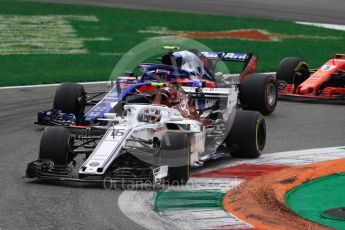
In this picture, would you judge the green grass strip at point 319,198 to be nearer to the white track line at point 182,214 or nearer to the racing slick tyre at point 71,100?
the white track line at point 182,214

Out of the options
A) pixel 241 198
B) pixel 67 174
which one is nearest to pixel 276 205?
pixel 241 198

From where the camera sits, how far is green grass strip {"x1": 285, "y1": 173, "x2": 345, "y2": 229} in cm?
1103

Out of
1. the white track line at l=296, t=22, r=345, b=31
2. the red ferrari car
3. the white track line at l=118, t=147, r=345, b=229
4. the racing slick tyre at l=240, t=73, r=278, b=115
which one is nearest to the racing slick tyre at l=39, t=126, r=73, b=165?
Answer: the white track line at l=118, t=147, r=345, b=229

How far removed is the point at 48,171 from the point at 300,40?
1892 cm

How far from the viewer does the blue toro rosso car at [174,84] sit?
1544 cm

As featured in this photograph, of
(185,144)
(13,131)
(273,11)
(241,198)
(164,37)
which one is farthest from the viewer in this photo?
(273,11)

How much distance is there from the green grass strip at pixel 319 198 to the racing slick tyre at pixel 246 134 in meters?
1.74

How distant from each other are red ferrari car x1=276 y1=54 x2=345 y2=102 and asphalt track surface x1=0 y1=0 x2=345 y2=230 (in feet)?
1.16

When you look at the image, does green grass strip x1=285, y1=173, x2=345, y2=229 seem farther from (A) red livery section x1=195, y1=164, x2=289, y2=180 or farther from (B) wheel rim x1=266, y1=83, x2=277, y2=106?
(B) wheel rim x1=266, y1=83, x2=277, y2=106

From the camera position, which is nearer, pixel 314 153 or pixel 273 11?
pixel 314 153

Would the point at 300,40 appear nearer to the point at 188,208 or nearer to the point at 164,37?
the point at 164,37

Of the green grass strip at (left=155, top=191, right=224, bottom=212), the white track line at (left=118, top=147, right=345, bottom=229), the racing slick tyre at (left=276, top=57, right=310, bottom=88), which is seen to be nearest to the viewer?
the white track line at (left=118, top=147, right=345, bottom=229)

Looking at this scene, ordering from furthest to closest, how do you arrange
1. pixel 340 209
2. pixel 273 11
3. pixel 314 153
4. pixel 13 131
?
pixel 273 11 → pixel 13 131 → pixel 314 153 → pixel 340 209

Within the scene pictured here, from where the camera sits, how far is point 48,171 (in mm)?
12898
